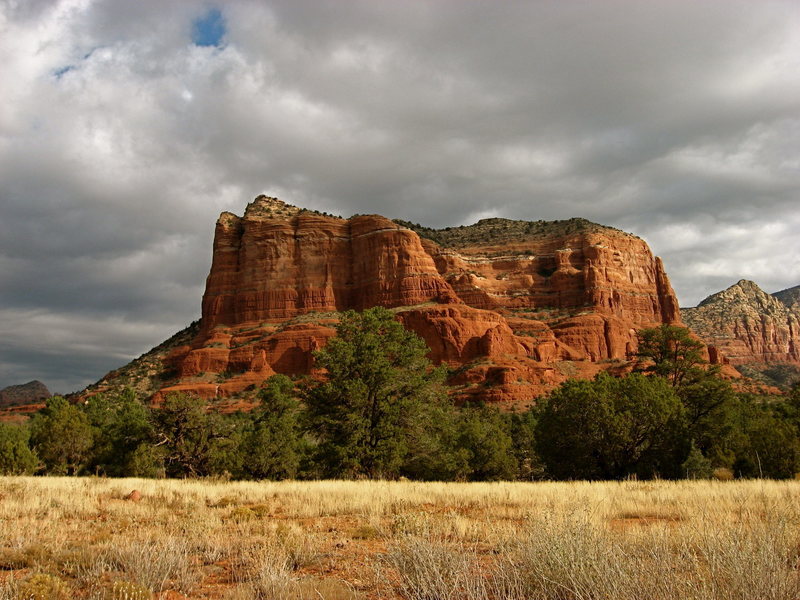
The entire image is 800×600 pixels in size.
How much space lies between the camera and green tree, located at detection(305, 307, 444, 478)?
2319cm

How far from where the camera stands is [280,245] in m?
123

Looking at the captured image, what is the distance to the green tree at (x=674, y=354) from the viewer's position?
3874 cm

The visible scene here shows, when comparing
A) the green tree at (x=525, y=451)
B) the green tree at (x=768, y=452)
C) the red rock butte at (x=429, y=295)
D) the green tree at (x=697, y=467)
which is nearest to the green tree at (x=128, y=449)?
the green tree at (x=697, y=467)

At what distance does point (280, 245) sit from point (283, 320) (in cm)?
1842

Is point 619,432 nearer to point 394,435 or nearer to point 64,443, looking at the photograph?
point 394,435

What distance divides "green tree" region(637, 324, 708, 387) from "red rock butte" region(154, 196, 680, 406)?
48.5 m

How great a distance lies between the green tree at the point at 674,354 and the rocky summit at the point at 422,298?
46.7 metres

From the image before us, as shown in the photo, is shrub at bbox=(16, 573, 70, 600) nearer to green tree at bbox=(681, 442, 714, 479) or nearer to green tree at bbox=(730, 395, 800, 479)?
green tree at bbox=(730, 395, 800, 479)

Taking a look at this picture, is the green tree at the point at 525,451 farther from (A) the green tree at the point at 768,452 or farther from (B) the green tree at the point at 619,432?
(A) the green tree at the point at 768,452

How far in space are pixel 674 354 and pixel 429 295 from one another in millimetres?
76007

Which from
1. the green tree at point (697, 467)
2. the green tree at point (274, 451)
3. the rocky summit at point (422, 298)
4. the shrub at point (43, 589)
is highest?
the rocky summit at point (422, 298)

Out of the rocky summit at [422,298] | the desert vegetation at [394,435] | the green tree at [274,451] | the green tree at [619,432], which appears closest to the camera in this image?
the desert vegetation at [394,435]

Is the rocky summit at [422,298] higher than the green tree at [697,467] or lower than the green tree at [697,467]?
higher

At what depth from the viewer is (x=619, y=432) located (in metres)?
27.2
